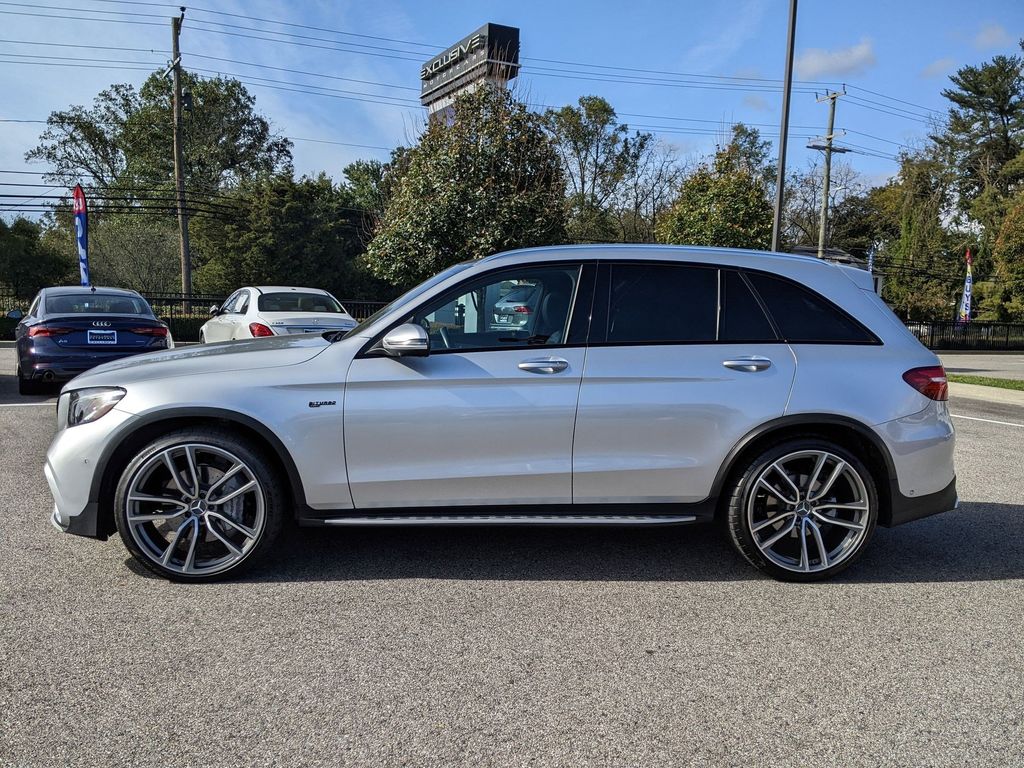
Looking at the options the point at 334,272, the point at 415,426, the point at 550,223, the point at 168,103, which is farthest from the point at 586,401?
the point at 168,103

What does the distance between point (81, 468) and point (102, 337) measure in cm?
677

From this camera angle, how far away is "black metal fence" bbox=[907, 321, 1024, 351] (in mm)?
34938

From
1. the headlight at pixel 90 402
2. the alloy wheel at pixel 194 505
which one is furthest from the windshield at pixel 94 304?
the alloy wheel at pixel 194 505

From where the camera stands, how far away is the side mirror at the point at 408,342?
13.0 ft

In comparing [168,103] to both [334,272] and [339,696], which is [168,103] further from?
Result: [339,696]

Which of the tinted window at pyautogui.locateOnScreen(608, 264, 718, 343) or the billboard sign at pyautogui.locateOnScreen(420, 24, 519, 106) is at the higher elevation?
the billboard sign at pyautogui.locateOnScreen(420, 24, 519, 106)

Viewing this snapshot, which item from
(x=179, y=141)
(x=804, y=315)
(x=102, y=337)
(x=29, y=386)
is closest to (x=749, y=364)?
(x=804, y=315)

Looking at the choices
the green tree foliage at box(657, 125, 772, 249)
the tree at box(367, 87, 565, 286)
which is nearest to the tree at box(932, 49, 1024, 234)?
the green tree foliage at box(657, 125, 772, 249)

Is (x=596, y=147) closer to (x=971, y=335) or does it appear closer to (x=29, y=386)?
(x=971, y=335)

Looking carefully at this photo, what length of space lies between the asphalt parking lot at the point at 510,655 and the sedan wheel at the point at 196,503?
0.18 meters

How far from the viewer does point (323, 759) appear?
256 cm

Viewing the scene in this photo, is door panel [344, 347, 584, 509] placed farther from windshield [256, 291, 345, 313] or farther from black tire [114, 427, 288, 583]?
windshield [256, 291, 345, 313]

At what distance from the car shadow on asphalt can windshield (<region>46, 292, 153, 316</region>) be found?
711 centimetres

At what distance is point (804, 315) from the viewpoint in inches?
174
